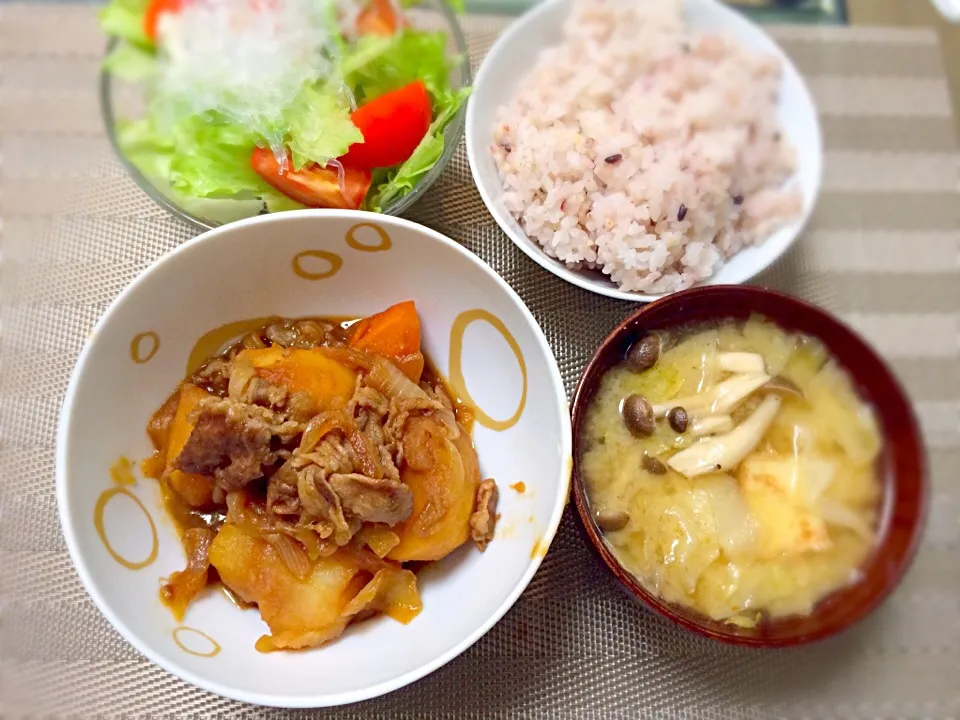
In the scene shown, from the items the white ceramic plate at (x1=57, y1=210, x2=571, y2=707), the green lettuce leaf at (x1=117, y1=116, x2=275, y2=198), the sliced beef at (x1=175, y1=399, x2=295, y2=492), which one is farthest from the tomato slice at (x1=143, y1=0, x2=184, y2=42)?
the sliced beef at (x1=175, y1=399, x2=295, y2=492)

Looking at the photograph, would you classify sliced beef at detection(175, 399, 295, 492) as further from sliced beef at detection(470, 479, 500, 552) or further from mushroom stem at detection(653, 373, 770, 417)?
mushroom stem at detection(653, 373, 770, 417)

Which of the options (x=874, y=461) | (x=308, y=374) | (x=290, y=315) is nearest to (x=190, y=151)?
(x=290, y=315)

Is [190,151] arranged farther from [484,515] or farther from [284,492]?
[484,515]

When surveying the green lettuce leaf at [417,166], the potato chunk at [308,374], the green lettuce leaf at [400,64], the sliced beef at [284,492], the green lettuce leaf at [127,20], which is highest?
the green lettuce leaf at [127,20]

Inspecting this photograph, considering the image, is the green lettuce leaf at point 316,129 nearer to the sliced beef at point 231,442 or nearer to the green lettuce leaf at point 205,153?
the green lettuce leaf at point 205,153

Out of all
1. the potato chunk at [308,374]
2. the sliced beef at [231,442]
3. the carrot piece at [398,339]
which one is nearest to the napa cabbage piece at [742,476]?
the carrot piece at [398,339]

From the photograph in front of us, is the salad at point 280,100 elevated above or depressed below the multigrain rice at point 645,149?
above

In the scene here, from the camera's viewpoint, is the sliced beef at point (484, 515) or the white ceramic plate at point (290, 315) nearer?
the white ceramic plate at point (290, 315)

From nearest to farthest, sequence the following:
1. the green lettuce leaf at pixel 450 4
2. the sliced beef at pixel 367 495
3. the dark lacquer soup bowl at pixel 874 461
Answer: the sliced beef at pixel 367 495 → the dark lacquer soup bowl at pixel 874 461 → the green lettuce leaf at pixel 450 4
